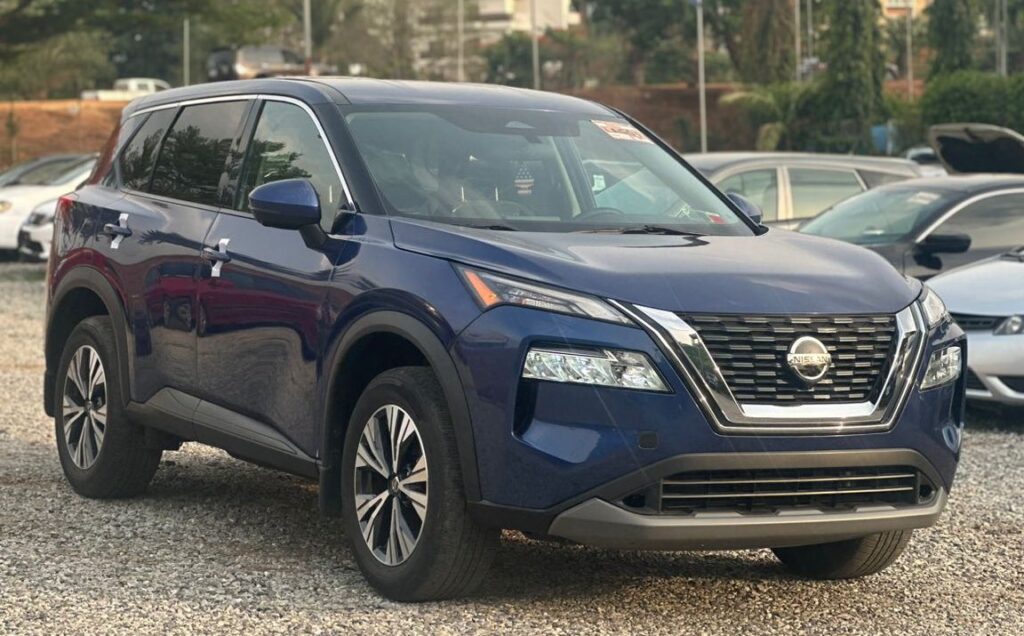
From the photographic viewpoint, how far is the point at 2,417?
10547 millimetres

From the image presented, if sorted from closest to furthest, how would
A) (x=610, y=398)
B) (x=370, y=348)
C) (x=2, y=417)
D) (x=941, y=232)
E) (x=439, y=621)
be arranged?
(x=610, y=398) < (x=439, y=621) < (x=370, y=348) < (x=2, y=417) < (x=941, y=232)

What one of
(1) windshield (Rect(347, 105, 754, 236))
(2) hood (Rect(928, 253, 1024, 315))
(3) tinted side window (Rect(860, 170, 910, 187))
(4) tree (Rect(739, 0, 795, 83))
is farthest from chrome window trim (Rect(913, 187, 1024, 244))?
(4) tree (Rect(739, 0, 795, 83))

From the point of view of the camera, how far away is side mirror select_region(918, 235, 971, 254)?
11.6 meters

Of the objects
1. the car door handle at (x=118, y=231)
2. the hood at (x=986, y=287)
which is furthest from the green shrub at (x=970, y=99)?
the car door handle at (x=118, y=231)

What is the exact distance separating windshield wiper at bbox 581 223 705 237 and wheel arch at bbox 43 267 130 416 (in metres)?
2.28

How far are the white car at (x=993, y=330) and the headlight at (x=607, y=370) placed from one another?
5.56 metres

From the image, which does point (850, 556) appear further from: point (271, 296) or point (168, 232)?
point (168, 232)

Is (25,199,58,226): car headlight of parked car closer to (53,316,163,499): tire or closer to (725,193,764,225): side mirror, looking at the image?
(53,316,163,499): tire

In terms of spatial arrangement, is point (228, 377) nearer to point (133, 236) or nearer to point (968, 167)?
point (133, 236)

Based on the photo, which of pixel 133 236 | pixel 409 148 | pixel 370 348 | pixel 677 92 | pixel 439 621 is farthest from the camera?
pixel 677 92

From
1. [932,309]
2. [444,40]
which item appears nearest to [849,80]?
[444,40]

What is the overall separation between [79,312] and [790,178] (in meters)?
8.73

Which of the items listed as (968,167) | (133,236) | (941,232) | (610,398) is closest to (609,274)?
(610,398)

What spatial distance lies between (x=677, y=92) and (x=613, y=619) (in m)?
70.8
